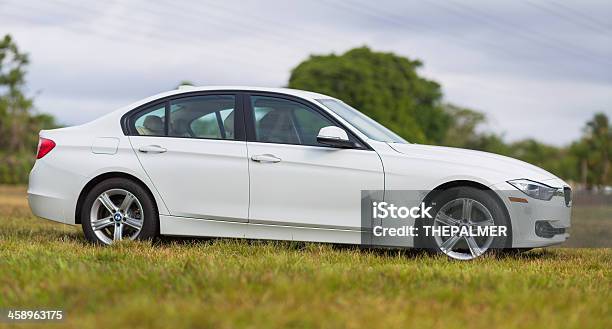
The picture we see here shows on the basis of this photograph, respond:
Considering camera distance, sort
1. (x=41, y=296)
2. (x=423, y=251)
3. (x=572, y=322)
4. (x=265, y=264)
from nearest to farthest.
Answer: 1. (x=572, y=322)
2. (x=41, y=296)
3. (x=265, y=264)
4. (x=423, y=251)

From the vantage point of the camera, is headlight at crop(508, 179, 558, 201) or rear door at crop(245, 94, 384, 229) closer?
headlight at crop(508, 179, 558, 201)

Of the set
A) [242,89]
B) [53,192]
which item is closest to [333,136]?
[242,89]

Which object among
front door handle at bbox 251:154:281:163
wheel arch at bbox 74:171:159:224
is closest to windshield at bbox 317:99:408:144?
front door handle at bbox 251:154:281:163

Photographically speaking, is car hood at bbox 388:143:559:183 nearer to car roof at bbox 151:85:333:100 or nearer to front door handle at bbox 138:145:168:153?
car roof at bbox 151:85:333:100

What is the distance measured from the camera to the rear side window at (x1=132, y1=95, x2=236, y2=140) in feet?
29.3

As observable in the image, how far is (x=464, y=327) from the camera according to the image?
476 centimetres

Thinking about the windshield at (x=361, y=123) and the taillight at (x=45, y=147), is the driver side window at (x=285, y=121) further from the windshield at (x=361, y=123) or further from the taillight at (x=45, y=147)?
the taillight at (x=45, y=147)

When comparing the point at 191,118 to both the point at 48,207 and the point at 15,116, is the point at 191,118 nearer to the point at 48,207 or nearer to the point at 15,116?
the point at 48,207

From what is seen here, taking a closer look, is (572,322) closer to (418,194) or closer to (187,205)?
(418,194)

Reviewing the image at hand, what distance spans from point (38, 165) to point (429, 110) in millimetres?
72747

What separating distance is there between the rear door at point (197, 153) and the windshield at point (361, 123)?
91cm

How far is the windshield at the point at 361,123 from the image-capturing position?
8773 mm

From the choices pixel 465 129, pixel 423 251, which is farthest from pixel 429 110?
pixel 423 251

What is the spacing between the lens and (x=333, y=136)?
27.3 feet
